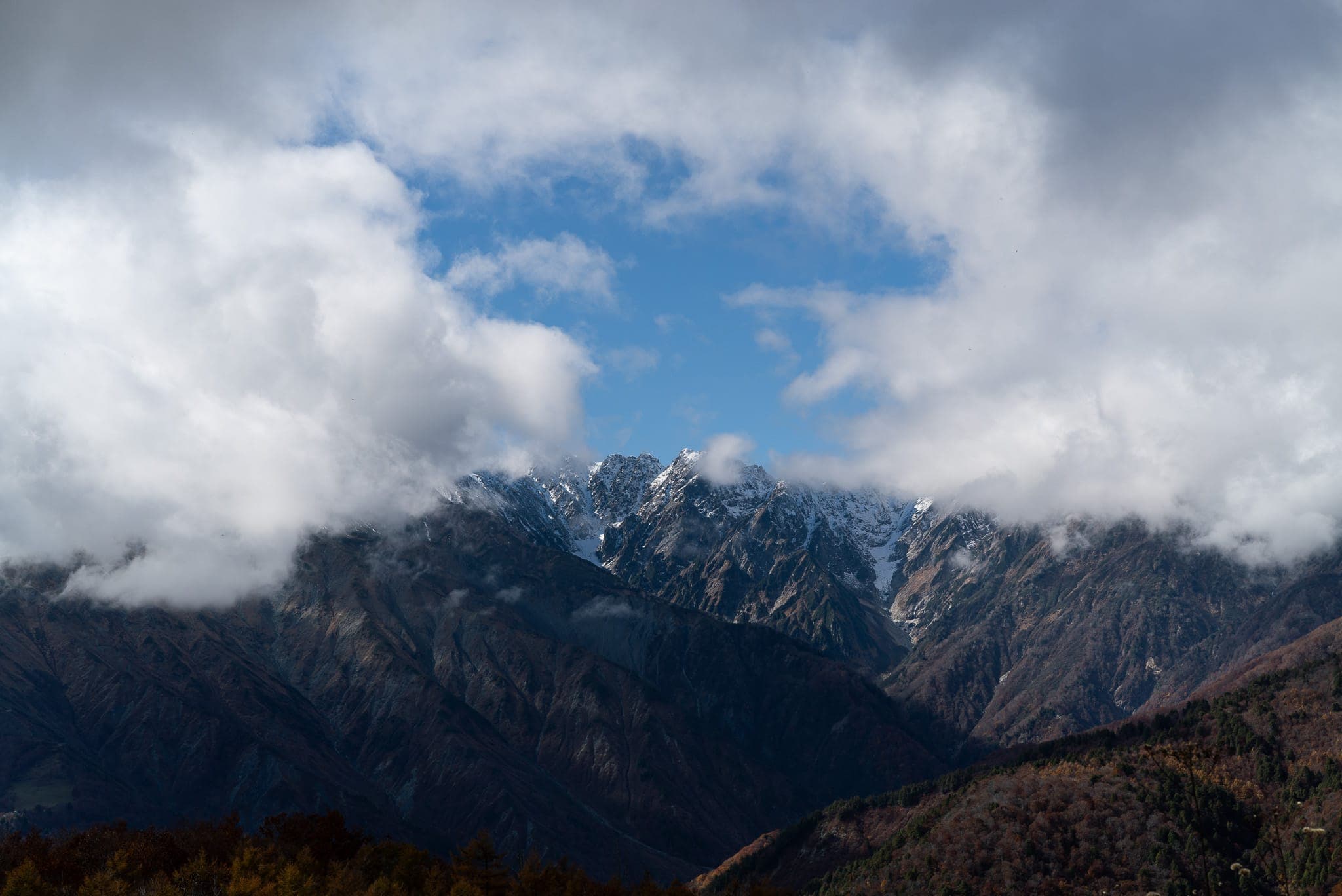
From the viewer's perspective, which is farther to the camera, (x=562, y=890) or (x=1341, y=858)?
(x=1341, y=858)

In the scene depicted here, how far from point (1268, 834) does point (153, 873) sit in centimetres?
19080

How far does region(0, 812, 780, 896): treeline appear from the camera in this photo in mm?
123062

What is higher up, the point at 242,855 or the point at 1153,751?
the point at 1153,751

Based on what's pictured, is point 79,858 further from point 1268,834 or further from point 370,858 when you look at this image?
point 1268,834

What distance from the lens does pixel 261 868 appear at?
429 ft

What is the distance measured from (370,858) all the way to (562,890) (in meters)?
29.9

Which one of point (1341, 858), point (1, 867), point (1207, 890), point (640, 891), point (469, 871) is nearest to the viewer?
point (1207, 890)

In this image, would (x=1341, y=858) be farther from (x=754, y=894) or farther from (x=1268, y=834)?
(x=754, y=894)

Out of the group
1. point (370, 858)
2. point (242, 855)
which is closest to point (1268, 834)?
point (370, 858)

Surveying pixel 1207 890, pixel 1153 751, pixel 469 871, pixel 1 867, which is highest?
pixel 1153 751

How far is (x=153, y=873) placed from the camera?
449 ft

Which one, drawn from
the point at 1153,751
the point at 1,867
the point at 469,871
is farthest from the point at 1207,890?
the point at 1,867

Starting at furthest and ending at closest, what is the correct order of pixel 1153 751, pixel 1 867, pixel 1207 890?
1. pixel 1 867
2. pixel 1153 751
3. pixel 1207 890

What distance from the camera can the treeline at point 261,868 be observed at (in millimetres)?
123062
